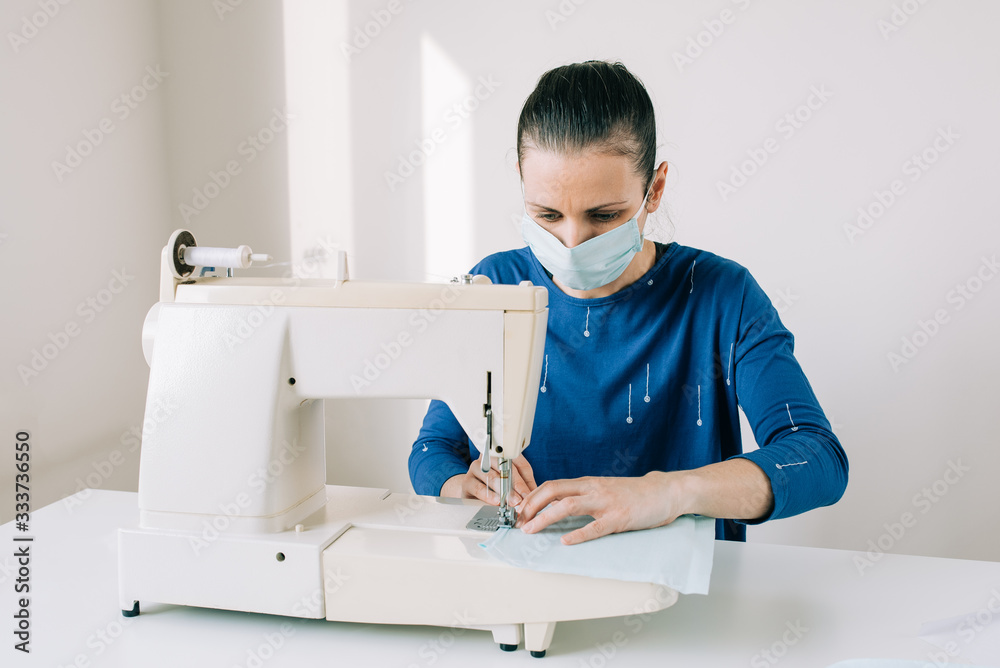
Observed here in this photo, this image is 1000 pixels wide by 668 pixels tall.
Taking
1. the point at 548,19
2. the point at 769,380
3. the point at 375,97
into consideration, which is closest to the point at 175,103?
the point at 375,97

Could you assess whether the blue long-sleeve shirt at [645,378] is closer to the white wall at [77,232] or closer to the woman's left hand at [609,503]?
the woman's left hand at [609,503]

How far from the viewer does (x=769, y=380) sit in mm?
1387

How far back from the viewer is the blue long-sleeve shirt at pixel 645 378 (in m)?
1.55

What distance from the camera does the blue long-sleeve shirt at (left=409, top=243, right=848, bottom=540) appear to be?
1548 mm

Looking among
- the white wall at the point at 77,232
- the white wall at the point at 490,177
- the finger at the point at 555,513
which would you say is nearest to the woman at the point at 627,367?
the finger at the point at 555,513

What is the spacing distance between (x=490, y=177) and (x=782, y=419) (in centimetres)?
162

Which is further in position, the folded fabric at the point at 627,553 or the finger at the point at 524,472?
the finger at the point at 524,472

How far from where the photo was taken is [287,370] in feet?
3.65

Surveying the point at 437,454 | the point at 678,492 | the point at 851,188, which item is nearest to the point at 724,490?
the point at 678,492

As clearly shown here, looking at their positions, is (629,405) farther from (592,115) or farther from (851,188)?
(851,188)

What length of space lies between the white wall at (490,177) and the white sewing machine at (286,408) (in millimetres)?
1316

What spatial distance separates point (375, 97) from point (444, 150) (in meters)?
0.32

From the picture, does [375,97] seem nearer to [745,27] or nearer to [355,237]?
[355,237]

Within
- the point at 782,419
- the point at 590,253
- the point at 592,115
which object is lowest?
the point at 782,419
